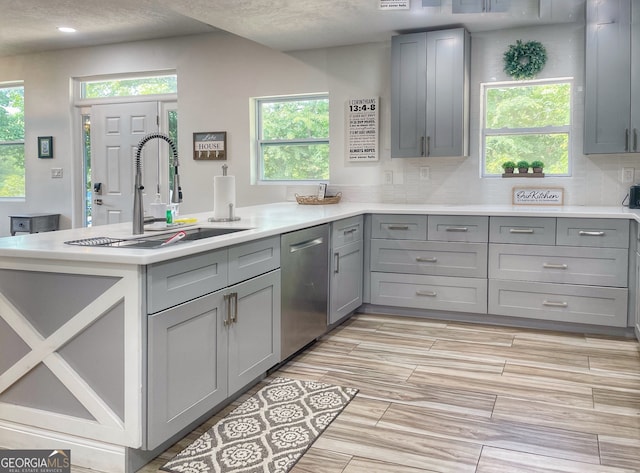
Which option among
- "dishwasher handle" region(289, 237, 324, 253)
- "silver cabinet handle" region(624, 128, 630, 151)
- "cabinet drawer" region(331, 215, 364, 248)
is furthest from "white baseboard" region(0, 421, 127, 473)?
"silver cabinet handle" region(624, 128, 630, 151)

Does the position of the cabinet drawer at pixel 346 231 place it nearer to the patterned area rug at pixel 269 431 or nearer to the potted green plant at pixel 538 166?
the patterned area rug at pixel 269 431

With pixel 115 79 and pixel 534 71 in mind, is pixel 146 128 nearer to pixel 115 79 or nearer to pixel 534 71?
pixel 115 79

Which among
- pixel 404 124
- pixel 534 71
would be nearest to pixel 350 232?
pixel 404 124

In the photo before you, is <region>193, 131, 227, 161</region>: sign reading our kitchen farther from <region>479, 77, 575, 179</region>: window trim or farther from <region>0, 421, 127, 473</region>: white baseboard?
<region>0, 421, 127, 473</region>: white baseboard

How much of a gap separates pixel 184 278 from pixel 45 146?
5078 millimetres

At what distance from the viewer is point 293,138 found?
17.7ft

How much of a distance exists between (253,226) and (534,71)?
2.80m

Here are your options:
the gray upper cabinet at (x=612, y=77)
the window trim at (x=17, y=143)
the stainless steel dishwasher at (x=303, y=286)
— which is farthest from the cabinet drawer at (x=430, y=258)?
the window trim at (x=17, y=143)

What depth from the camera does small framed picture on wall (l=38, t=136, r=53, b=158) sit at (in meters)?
6.36

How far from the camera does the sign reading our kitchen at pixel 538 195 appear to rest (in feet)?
14.6

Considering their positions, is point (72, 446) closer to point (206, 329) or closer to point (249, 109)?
point (206, 329)

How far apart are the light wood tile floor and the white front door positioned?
310cm

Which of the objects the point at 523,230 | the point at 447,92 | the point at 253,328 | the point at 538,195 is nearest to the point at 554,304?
the point at 523,230

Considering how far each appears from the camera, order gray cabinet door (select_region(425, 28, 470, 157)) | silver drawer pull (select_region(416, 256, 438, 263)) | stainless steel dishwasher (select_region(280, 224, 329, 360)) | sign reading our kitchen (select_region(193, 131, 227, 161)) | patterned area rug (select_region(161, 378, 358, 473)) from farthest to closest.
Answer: sign reading our kitchen (select_region(193, 131, 227, 161))
gray cabinet door (select_region(425, 28, 470, 157))
silver drawer pull (select_region(416, 256, 438, 263))
stainless steel dishwasher (select_region(280, 224, 329, 360))
patterned area rug (select_region(161, 378, 358, 473))
